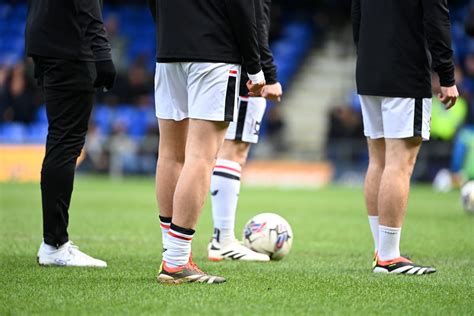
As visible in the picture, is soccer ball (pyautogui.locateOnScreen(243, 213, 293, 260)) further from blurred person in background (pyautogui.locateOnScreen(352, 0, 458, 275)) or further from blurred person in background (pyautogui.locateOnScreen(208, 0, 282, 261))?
blurred person in background (pyautogui.locateOnScreen(352, 0, 458, 275))

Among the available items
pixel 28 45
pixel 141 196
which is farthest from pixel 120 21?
pixel 28 45

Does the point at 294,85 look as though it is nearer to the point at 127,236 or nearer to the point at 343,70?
the point at 343,70

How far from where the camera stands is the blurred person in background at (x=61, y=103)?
6.24 m

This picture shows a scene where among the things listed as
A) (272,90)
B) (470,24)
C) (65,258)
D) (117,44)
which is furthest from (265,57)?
(117,44)

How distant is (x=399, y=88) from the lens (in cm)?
605

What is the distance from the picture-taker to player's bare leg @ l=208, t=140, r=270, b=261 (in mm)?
6883

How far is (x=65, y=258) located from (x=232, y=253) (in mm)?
1265

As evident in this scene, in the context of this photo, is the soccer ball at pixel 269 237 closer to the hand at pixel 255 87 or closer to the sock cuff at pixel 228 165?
the sock cuff at pixel 228 165

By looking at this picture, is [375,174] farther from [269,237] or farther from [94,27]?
[94,27]

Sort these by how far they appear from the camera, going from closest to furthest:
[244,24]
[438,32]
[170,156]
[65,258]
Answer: [244,24]
[170,156]
[438,32]
[65,258]

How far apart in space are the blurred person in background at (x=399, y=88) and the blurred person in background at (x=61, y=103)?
1.78 m

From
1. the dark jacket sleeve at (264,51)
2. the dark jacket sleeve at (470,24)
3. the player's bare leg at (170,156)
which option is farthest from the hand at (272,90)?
the dark jacket sleeve at (470,24)

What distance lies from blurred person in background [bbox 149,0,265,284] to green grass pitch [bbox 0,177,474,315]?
0.25m

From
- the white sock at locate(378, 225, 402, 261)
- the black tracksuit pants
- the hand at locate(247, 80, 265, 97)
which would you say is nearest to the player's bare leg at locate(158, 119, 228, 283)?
the hand at locate(247, 80, 265, 97)
